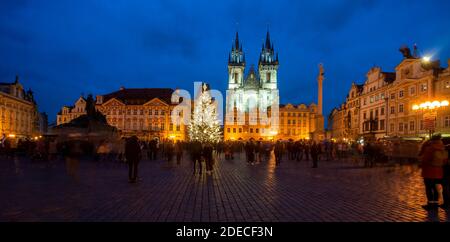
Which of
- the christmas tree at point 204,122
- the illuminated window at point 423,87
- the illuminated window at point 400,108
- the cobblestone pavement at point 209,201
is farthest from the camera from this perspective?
the christmas tree at point 204,122

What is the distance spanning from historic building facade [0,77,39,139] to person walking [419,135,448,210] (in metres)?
61.0

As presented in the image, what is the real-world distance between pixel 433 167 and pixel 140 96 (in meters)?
89.5

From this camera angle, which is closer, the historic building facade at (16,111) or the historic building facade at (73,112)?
the historic building facade at (16,111)

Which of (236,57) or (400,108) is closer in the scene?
(400,108)

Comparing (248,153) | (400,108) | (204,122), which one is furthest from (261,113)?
(248,153)

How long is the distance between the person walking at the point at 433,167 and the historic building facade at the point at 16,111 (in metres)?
61.0

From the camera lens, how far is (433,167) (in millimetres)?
8703

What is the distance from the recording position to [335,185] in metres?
13.2

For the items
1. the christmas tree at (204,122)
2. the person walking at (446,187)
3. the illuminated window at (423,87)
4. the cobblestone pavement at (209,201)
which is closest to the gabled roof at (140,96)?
the christmas tree at (204,122)

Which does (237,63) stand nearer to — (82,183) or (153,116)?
(153,116)

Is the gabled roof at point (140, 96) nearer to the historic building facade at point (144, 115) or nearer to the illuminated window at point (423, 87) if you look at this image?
the historic building facade at point (144, 115)

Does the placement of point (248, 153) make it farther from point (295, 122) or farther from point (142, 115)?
point (295, 122)

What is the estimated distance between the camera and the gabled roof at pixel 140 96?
92.3 meters
